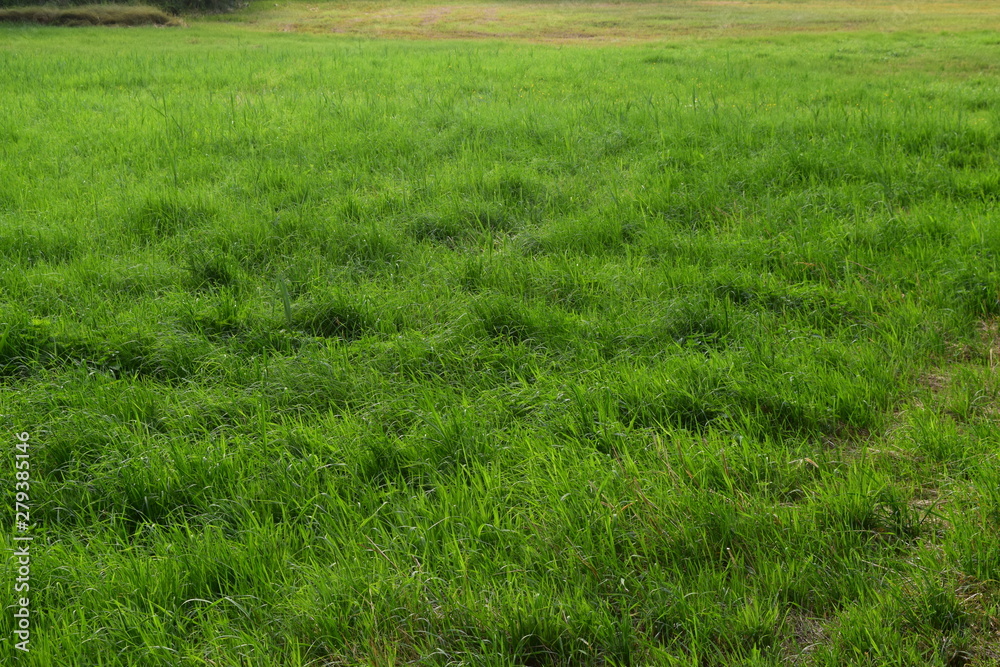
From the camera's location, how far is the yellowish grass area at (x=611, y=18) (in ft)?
96.7

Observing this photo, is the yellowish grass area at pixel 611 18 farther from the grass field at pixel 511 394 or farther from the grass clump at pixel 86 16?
the grass field at pixel 511 394

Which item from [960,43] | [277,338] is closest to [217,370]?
[277,338]

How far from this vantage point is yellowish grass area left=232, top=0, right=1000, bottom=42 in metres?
29.5

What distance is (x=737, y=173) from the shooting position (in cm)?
635

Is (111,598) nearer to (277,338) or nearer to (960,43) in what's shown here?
(277,338)

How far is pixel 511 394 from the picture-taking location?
136 inches
